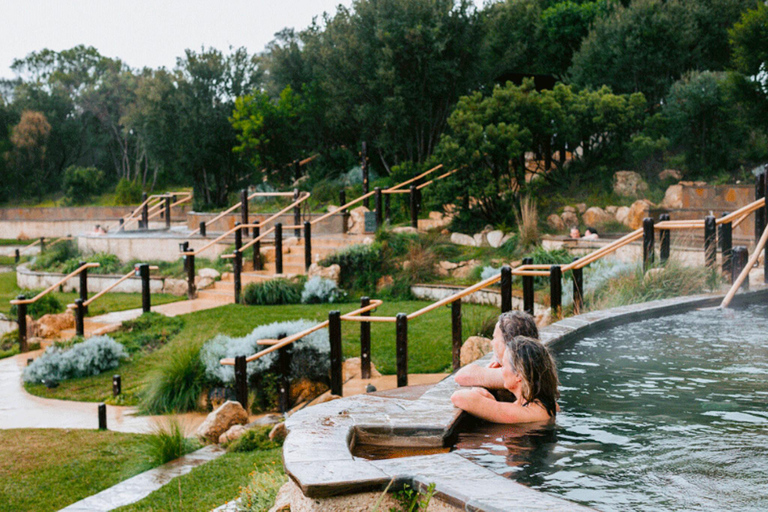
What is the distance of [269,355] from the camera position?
8719 mm

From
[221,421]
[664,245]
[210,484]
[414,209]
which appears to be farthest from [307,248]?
[210,484]

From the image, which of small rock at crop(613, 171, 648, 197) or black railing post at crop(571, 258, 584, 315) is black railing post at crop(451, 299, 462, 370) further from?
small rock at crop(613, 171, 648, 197)

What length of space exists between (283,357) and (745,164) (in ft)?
45.3

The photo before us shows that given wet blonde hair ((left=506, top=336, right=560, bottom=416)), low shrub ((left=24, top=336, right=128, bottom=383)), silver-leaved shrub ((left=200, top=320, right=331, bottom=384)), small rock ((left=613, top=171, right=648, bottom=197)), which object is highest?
Result: small rock ((left=613, top=171, right=648, bottom=197))

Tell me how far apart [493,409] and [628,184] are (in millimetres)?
14118

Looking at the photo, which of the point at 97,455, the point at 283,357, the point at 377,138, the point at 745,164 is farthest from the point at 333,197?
the point at 97,455

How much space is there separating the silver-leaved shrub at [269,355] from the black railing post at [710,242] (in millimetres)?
5565

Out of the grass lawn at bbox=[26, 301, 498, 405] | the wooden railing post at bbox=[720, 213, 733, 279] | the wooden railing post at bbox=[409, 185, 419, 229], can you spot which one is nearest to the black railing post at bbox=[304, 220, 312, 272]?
the grass lawn at bbox=[26, 301, 498, 405]

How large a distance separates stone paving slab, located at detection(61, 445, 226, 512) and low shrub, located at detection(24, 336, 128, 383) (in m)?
4.77

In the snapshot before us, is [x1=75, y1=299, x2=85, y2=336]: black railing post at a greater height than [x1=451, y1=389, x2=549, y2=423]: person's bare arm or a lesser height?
lesser

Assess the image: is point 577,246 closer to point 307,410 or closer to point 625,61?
point 625,61

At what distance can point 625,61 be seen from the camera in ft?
65.9

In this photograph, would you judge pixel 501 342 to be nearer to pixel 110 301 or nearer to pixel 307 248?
pixel 307 248

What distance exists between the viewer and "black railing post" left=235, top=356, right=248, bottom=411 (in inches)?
307
